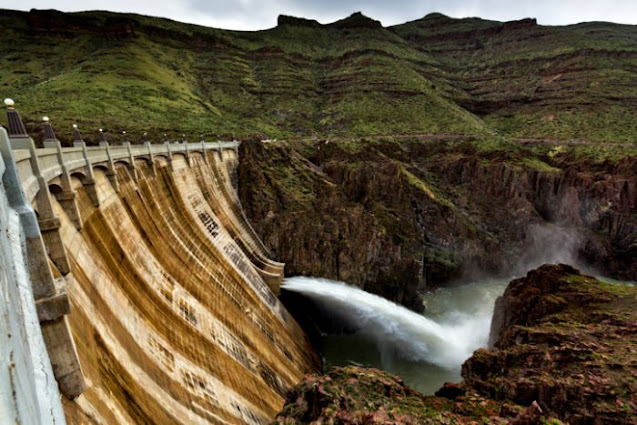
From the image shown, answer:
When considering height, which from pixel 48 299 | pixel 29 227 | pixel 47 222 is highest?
pixel 29 227

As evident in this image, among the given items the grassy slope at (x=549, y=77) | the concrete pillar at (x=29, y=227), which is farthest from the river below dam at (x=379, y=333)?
the grassy slope at (x=549, y=77)

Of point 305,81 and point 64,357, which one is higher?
point 305,81

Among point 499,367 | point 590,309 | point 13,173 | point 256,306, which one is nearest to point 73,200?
point 13,173

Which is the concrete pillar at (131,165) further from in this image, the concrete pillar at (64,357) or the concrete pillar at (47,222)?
the concrete pillar at (64,357)

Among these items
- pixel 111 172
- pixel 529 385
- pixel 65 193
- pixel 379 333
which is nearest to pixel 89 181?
pixel 111 172

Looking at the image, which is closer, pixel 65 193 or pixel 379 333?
pixel 65 193

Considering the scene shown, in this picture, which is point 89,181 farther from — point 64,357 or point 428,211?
point 428,211

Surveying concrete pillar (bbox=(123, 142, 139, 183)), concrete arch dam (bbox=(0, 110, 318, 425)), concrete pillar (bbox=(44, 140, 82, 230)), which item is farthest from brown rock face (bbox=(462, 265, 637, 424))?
concrete pillar (bbox=(123, 142, 139, 183))
